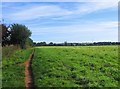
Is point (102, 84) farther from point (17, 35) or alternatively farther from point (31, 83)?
point (17, 35)

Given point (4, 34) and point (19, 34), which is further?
point (19, 34)

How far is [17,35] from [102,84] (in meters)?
77.4

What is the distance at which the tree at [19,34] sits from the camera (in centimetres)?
9344

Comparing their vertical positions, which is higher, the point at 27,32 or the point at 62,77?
the point at 27,32

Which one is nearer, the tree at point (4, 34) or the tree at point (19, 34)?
the tree at point (4, 34)

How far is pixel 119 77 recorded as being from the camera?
894 inches

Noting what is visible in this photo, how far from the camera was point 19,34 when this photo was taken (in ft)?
314

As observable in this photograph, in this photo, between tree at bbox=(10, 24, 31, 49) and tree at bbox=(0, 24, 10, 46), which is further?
tree at bbox=(10, 24, 31, 49)

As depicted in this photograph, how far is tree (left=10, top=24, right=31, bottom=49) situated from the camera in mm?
93438

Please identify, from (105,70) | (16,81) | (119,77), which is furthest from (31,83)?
(105,70)

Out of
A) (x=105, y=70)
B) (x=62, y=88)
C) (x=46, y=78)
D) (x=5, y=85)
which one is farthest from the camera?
(x=105, y=70)

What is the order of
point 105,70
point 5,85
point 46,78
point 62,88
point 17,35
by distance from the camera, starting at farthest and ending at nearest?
point 17,35
point 105,70
point 46,78
point 5,85
point 62,88

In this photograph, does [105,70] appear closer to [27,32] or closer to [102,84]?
[102,84]

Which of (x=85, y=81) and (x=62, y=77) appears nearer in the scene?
(x=85, y=81)
